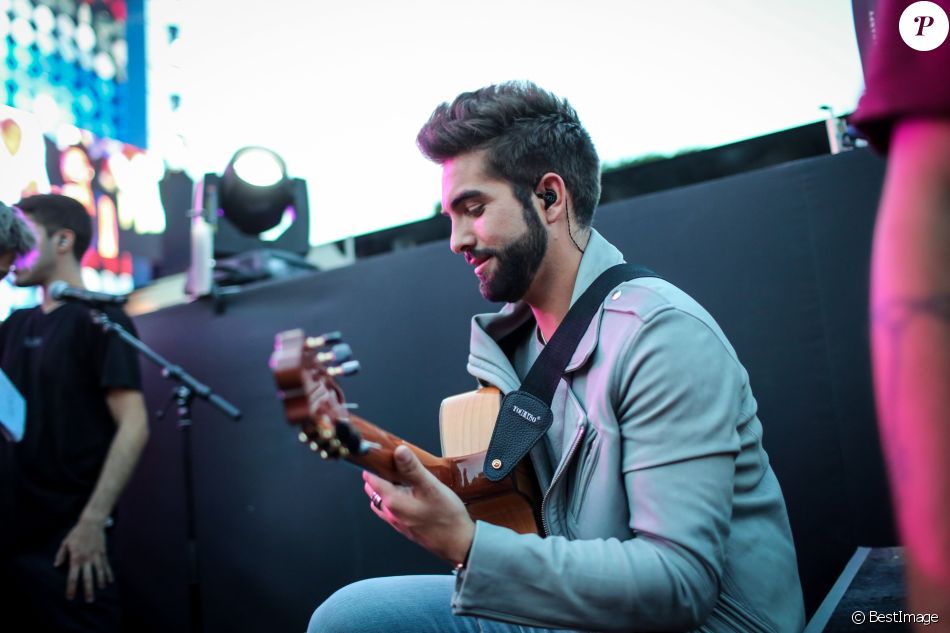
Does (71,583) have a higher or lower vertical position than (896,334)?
lower

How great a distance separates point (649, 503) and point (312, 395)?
527 millimetres

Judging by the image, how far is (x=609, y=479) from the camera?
→ 3.80 ft

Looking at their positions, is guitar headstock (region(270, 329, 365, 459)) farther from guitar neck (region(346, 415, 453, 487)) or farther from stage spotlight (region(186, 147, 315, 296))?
stage spotlight (region(186, 147, 315, 296))

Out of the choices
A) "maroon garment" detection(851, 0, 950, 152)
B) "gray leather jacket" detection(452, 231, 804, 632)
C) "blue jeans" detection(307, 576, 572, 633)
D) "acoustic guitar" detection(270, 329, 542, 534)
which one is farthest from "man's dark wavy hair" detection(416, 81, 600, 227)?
"maroon garment" detection(851, 0, 950, 152)

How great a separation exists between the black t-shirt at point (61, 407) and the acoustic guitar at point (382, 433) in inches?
66.3

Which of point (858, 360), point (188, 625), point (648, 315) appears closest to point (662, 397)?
point (648, 315)

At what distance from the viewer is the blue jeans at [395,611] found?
4.55 ft

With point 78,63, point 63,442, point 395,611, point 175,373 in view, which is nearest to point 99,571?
point 63,442

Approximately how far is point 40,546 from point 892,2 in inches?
112

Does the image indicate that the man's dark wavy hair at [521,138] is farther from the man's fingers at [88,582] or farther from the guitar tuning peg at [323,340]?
the man's fingers at [88,582]

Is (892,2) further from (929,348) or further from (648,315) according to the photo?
(648,315)

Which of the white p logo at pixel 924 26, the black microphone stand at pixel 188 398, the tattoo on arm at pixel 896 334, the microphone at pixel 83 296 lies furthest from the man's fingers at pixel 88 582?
the white p logo at pixel 924 26

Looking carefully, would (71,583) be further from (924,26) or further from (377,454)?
(924,26)

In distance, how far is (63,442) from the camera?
2.55 m
